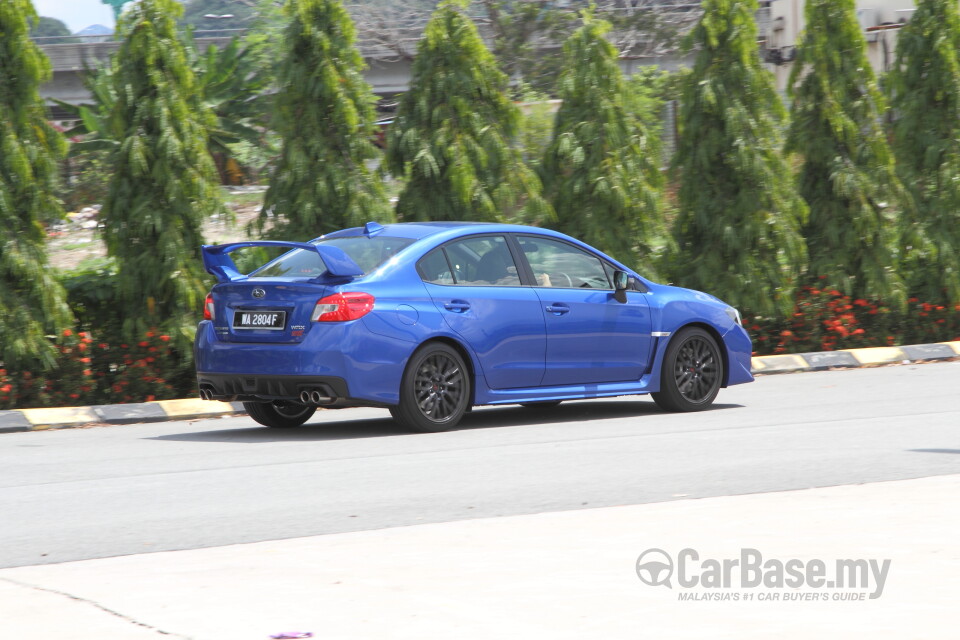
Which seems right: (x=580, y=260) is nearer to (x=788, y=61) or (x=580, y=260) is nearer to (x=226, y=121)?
(x=226, y=121)

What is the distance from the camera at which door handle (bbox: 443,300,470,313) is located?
1049 centimetres

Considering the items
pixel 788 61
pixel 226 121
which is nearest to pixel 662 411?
pixel 226 121

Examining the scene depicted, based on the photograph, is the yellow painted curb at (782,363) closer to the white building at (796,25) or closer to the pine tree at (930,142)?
the pine tree at (930,142)

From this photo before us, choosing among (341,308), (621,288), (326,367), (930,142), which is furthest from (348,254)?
(930,142)

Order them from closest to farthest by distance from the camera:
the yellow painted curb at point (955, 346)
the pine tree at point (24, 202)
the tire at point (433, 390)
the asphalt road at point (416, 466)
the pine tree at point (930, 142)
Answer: the asphalt road at point (416, 466), the tire at point (433, 390), the pine tree at point (24, 202), the yellow painted curb at point (955, 346), the pine tree at point (930, 142)

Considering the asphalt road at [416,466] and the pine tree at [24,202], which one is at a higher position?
the pine tree at [24,202]

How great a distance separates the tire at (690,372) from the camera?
11830mm

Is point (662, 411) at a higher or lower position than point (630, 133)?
lower

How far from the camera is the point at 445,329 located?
10.4 metres

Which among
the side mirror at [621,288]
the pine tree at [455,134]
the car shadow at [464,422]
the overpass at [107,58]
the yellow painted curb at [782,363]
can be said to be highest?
the overpass at [107,58]

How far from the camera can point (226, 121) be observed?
1571 inches

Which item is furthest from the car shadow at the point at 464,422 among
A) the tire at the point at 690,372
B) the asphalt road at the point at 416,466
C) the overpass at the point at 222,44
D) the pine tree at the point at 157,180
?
the overpass at the point at 222,44

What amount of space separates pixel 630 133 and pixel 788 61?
28870 millimetres

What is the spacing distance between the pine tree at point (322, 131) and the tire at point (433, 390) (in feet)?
12.8
